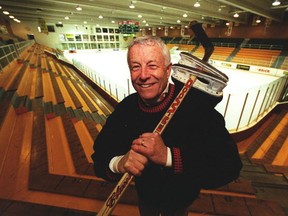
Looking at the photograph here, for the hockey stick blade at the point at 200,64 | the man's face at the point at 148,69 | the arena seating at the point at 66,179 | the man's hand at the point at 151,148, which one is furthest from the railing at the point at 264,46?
the man's hand at the point at 151,148

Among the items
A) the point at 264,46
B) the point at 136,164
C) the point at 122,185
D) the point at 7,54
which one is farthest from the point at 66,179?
the point at 264,46

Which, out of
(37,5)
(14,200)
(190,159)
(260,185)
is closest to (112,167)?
(190,159)

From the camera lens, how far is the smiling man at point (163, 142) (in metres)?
0.68

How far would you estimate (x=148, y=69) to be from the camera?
0.83 m

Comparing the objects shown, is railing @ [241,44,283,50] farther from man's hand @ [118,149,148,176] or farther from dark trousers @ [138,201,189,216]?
man's hand @ [118,149,148,176]

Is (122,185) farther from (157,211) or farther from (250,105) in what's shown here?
(250,105)

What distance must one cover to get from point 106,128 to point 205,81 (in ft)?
2.17

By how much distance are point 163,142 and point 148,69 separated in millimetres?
402

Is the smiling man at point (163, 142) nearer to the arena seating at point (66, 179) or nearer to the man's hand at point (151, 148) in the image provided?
the man's hand at point (151, 148)

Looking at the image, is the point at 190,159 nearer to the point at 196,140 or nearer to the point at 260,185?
the point at 196,140

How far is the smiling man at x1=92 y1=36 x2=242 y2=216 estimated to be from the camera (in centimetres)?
68

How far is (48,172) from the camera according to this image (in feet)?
5.79

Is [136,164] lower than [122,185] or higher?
higher

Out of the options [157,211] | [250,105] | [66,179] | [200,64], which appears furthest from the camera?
[250,105]
